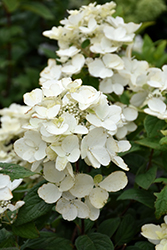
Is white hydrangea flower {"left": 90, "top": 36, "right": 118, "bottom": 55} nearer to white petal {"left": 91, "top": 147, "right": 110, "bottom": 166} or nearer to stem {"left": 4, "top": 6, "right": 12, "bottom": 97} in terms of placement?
white petal {"left": 91, "top": 147, "right": 110, "bottom": 166}

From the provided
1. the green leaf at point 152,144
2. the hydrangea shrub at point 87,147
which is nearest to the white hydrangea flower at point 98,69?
the hydrangea shrub at point 87,147

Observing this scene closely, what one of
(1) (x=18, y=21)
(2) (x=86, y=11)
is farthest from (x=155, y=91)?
(1) (x=18, y=21)

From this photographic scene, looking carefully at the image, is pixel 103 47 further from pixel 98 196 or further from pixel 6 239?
pixel 6 239

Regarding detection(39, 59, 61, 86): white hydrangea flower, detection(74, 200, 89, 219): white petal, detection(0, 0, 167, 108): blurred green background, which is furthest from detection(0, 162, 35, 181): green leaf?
detection(0, 0, 167, 108): blurred green background

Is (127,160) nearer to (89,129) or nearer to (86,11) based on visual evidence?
(89,129)

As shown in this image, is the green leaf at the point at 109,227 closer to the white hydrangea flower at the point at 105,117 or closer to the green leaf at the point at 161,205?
the green leaf at the point at 161,205

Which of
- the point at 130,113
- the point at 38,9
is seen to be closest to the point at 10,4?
the point at 38,9

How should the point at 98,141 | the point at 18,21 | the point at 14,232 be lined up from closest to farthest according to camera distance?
the point at 98,141, the point at 14,232, the point at 18,21
